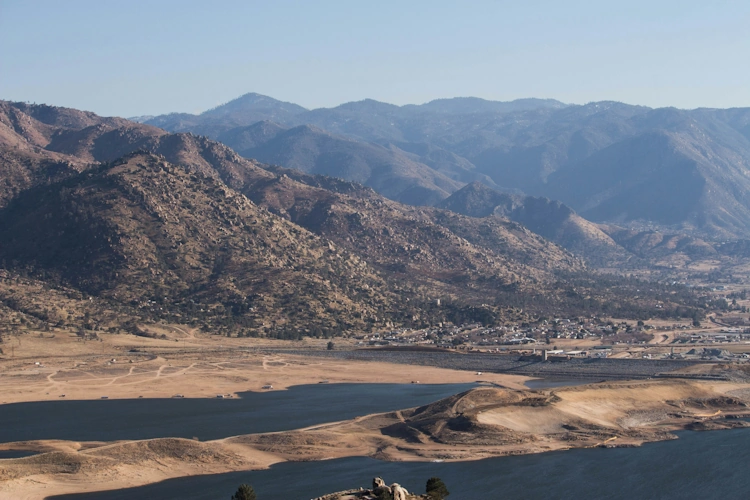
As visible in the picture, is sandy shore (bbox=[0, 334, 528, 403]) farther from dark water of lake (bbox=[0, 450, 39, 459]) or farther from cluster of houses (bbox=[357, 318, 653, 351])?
dark water of lake (bbox=[0, 450, 39, 459])

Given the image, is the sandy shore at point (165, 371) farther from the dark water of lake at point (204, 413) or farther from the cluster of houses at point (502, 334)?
the cluster of houses at point (502, 334)

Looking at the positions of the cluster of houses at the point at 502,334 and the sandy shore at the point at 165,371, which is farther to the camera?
the cluster of houses at the point at 502,334

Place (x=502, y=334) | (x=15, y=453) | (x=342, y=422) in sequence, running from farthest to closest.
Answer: (x=502, y=334) < (x=342, y=422) < (x=15, y=453)

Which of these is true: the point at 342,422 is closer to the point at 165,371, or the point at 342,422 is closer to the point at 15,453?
the point at 15,453

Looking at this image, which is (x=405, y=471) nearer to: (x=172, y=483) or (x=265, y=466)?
(x=265, y=466)

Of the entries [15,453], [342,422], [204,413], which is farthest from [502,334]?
[15,453]

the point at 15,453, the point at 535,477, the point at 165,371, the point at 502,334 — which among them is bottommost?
the point at 535,477

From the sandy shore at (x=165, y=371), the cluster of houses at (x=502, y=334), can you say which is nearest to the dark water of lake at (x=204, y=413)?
the sandy shore at (x=165, y=371)
